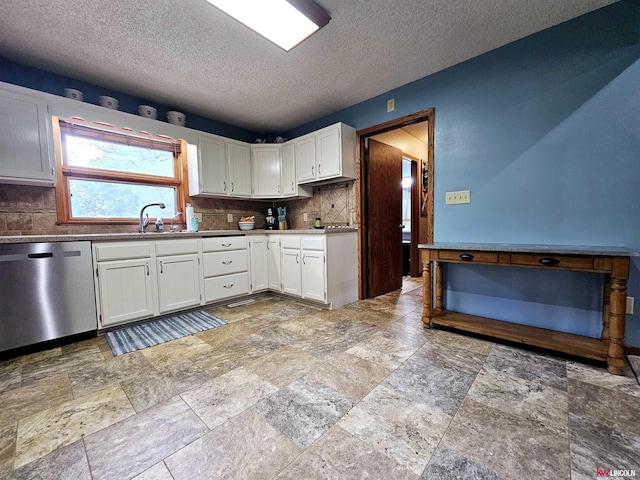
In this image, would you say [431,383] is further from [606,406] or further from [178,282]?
[178,282]

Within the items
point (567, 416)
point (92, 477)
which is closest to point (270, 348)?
point (92, 477)

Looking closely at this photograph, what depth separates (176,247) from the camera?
9.12 ft

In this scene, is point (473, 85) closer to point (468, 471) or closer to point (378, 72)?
point (378, 72)

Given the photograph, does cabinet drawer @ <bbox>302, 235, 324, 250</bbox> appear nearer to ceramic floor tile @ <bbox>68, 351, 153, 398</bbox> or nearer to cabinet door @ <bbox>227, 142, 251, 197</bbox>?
cabinet door @ <bbox>227, 142, 251, 197</bbox>

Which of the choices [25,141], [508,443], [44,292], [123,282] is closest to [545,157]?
[508,443]

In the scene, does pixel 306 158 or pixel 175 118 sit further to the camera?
pixel 306 158

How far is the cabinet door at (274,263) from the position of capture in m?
3.46

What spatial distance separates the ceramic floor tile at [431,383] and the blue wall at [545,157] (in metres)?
1.02

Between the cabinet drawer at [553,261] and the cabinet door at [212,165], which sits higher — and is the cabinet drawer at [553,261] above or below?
below

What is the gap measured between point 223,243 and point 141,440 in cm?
220

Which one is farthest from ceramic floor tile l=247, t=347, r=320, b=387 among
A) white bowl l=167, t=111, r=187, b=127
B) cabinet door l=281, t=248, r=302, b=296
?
white bowl l=167, t=111, r=187, b=127

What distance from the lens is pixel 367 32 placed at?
2.03 metres

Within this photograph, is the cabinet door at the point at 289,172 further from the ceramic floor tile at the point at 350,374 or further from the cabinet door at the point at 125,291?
the ceramic floor tile at the point at 350,374

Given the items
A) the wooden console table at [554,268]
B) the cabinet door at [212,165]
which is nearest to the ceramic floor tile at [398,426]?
the wooden console table at [554,268]
